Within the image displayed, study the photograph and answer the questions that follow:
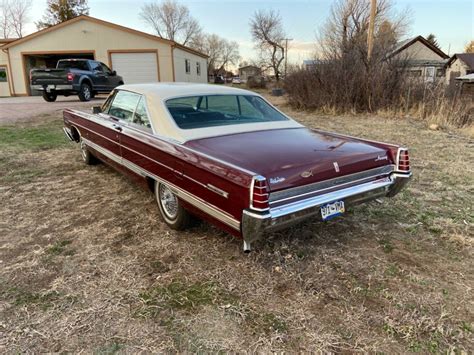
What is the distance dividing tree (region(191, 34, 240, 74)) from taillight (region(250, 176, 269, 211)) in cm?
6559

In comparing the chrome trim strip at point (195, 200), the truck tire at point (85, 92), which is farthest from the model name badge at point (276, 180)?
the truck tire at point (85, 92)

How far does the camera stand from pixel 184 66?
25.0m

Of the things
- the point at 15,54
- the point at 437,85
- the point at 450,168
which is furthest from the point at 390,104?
the point at 15,54

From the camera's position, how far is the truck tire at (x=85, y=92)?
15.0 meters

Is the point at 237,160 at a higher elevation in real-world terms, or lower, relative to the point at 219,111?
lower

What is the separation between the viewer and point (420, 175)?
17.3 ft

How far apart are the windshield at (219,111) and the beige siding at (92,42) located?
62.2 feet

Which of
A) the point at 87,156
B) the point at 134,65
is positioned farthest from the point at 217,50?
the point at 87,156

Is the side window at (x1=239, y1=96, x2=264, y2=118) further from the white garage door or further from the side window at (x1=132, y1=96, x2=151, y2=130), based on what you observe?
the white garage door

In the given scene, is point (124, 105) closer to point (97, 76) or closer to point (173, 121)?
point (173, 121)

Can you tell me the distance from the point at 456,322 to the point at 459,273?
659 mm

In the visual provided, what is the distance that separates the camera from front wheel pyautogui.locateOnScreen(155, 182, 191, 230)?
3385 millimetres

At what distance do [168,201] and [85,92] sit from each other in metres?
13.7

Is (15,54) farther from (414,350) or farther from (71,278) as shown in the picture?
(414,350)
